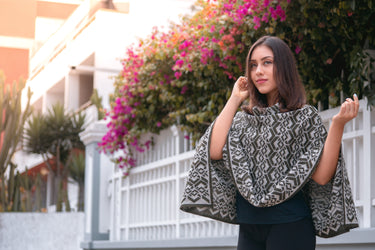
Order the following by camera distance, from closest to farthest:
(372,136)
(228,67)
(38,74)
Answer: (372,136)
(228,67)
(38,74)

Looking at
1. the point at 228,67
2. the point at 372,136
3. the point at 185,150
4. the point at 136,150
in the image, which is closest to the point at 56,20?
the point at 136,150

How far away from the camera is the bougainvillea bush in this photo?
3.97m

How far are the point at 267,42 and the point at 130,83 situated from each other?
14.3 ft

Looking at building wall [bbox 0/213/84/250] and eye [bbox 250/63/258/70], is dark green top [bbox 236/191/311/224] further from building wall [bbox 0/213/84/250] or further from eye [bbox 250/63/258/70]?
building wall [bbox 0/213/84/250]

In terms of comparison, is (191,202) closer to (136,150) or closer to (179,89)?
(179,89)

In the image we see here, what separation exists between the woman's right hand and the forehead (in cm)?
10

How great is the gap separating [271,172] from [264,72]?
0.36m

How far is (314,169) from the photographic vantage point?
6.93 feet

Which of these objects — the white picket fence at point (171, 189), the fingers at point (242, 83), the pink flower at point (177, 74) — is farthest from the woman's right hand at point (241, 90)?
the pink flower at point (177, 74)

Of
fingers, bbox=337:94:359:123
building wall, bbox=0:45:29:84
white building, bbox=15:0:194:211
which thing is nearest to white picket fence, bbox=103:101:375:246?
fingers, bbox=337:94:359:123

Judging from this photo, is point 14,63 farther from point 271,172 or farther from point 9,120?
point 271,172

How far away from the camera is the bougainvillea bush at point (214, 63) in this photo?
13.0 feet

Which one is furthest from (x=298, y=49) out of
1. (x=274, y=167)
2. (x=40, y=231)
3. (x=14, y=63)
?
(x=14, y=63)

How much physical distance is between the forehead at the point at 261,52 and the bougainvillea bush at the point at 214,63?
138cm
